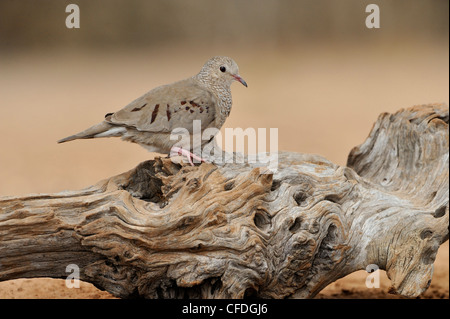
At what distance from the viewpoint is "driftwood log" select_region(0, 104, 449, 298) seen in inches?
114

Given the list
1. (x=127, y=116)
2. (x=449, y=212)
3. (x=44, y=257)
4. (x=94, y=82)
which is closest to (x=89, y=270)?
(x=44, y=257)

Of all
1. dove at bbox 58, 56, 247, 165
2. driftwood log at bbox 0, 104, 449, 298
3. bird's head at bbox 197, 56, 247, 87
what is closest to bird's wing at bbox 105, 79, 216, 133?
dove at bbox 58, 56, 247, 165

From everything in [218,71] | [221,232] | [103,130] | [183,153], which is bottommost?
[221,232]

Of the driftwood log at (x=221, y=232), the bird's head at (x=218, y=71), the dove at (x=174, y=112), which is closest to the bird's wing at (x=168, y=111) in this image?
the dove at (x=174, y=112)

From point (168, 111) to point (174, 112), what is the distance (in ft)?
0.11

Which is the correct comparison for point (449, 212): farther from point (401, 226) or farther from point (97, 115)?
point (97, 115)

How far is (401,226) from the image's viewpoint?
337cm

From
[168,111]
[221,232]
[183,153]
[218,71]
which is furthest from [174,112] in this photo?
[221,232]

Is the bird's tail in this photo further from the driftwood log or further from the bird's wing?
the driftwood log

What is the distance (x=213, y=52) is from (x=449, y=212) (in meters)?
1.84

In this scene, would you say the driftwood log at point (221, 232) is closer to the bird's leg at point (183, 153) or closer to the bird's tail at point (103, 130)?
the bird's leg at point (183, 153)

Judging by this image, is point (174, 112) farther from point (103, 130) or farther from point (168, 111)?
point (103, 130)

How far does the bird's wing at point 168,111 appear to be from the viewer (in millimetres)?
3131

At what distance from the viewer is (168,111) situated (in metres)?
3.15
